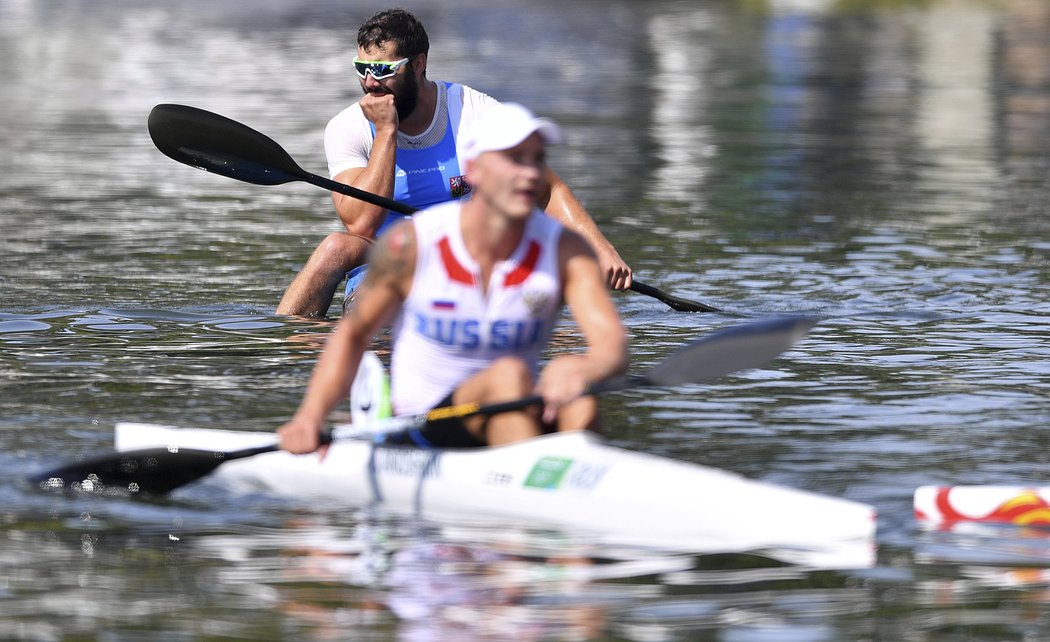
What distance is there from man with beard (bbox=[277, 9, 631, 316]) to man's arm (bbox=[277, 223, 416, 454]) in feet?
9.78

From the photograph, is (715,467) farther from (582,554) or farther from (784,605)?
(784,605)

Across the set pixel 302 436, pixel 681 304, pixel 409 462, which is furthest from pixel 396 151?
pixel 302 436

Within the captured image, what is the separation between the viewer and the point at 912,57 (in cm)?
3959

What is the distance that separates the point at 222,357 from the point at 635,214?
22.8ft

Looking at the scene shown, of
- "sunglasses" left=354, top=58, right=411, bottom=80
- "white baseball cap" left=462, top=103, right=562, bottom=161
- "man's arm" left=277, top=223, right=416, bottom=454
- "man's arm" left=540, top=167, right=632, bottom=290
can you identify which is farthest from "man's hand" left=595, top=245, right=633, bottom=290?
"white baseball cap" left=462, top=103, right=562, bottom=161

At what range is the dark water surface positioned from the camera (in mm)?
5660

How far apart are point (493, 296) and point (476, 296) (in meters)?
0.06

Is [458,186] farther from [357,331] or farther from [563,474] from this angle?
[563,474]

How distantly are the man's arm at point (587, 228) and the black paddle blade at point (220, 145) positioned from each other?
178 centimetres

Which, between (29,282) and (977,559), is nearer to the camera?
(977,559)

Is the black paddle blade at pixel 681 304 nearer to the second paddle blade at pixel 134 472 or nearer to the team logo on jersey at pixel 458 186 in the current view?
the team logo on jersey at pixel 458 186

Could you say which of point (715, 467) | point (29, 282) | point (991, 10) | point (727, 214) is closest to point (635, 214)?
point (727, 214)

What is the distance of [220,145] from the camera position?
35.8ft

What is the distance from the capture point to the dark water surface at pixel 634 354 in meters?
5.66
